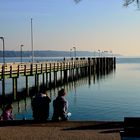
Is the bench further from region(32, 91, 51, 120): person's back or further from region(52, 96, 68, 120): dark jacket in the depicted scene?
region(32, 91, 51, 120): person's back

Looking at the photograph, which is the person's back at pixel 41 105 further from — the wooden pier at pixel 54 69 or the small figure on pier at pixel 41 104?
the wooden pier at pixel 54 69

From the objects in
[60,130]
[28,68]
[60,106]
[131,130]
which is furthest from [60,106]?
[28,68]

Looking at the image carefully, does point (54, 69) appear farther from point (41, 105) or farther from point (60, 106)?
point (60, 106)

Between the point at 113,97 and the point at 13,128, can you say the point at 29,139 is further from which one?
the point at 113,97

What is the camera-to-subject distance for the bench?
11.4 meters

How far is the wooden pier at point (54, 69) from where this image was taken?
45.0 metres

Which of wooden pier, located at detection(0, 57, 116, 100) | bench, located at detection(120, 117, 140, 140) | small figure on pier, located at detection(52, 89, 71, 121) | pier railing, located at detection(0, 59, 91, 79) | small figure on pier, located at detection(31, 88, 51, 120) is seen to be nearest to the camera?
bench, located at detection(120, 117, 140, 140)

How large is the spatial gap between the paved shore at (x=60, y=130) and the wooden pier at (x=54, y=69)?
2486 centimetres

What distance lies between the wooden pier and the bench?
2933cm

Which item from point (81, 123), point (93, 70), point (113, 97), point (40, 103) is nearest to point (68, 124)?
point (81, 123)

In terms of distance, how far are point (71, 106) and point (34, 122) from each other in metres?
24.5

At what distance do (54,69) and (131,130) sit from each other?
52.6 meters

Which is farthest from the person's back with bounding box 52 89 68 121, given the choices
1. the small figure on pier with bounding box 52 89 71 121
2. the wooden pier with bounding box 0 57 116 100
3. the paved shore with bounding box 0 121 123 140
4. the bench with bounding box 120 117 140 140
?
the wooden pier with bounding box 0 57 116 100

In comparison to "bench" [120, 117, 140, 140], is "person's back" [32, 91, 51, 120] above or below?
below
